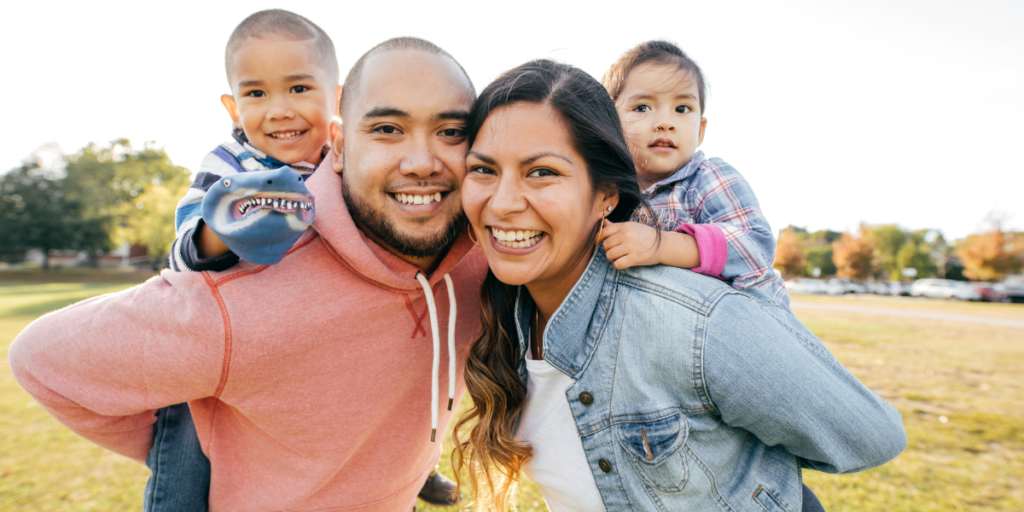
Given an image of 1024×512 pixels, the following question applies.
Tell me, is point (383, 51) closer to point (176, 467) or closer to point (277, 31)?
point (277, 31)

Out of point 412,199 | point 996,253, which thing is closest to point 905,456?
point 412,199

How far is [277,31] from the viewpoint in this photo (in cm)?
309

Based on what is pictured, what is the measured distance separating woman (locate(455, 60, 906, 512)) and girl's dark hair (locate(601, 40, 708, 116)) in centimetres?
101

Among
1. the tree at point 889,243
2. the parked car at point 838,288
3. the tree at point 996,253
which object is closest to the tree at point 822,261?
the tree at point 889,243

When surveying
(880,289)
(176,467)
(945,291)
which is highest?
(176,467)

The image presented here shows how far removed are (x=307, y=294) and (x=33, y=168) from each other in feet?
173

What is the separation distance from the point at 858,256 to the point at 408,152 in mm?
55832

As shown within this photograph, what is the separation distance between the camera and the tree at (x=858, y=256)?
Result: 46500mm

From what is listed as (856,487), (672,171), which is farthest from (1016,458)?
(672,171)

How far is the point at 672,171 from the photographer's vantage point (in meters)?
2.91

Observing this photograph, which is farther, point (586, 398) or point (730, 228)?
point (730, 228)

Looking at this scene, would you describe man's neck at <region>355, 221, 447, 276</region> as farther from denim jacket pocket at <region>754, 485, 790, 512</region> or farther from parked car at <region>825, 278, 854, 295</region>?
parked car at <region>825, 278, 854, 295</region>

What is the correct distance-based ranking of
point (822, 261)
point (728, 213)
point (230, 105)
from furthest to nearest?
point (822, 261) < point (230, 105) < point (728, 213)

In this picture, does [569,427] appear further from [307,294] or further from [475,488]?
[307,294]
